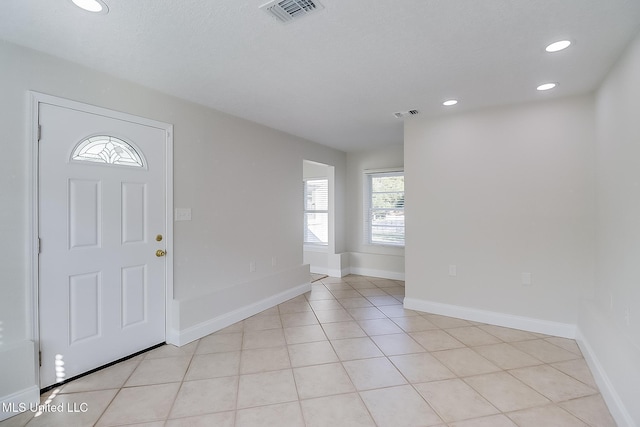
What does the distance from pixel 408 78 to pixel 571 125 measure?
5.95ft

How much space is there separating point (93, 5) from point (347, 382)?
2868 mm

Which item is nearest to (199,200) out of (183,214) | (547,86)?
(183,214)

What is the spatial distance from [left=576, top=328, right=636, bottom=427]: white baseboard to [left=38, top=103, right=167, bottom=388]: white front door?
351 centimetres

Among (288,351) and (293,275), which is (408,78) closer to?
(288,351)

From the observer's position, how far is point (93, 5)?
1.64 meters

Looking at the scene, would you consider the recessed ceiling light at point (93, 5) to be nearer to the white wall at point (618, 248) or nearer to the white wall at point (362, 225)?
the white wall at point (618, 248)

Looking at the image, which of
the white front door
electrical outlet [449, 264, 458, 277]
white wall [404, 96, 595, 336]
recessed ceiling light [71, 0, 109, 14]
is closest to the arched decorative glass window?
the white front door

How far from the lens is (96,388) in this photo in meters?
2.21

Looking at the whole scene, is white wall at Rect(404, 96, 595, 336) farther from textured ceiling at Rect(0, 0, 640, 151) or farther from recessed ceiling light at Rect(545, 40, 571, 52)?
recessed ceiling light at Rect(545, 40, 571, 52)

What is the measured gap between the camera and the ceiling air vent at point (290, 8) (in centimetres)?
163

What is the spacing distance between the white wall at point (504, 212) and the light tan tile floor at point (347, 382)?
38cm

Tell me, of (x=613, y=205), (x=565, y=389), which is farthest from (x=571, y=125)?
(x=565, y=389)

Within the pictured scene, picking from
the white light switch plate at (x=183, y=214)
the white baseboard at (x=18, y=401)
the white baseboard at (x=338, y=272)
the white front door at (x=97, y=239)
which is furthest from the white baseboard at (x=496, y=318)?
the white baseboard at (x=18, y=401)

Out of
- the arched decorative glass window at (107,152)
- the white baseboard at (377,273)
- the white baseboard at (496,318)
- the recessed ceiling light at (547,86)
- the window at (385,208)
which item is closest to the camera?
the arched decorative glass window at (107,152)
